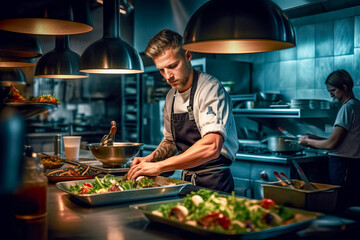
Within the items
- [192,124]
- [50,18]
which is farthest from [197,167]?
[50,18]

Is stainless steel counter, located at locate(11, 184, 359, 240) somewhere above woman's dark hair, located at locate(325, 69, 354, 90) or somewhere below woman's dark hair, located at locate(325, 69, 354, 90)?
below

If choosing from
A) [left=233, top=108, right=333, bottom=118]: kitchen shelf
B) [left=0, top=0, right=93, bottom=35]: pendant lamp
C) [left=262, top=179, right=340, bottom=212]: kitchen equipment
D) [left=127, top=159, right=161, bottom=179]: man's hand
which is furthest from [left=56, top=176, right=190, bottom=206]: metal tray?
[left=233, top=108, right=333, bottom=118]: kitchen shelf

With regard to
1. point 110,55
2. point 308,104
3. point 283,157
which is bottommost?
point 283,157

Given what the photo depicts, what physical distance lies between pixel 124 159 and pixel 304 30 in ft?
9.59

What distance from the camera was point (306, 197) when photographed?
1.41 metres

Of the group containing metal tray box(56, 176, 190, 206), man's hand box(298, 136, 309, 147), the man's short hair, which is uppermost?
the man's short hair

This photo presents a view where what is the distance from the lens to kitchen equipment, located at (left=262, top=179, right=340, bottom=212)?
1417 mm

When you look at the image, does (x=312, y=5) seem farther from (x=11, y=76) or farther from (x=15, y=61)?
(x=11, y=76)

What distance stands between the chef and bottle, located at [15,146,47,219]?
27.2 inches

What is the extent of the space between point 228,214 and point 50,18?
46.6 inches

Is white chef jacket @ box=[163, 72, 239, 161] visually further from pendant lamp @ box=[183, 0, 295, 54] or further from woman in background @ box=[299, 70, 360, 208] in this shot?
woman in background @ box=[299, 70, 360, 208]

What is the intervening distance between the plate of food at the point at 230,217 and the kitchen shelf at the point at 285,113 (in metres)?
2.72

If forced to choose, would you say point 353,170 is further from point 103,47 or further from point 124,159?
point 103,47

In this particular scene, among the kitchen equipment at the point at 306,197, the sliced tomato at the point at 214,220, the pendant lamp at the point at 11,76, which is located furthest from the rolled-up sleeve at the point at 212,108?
the pendant lamp at the point at 11,76
